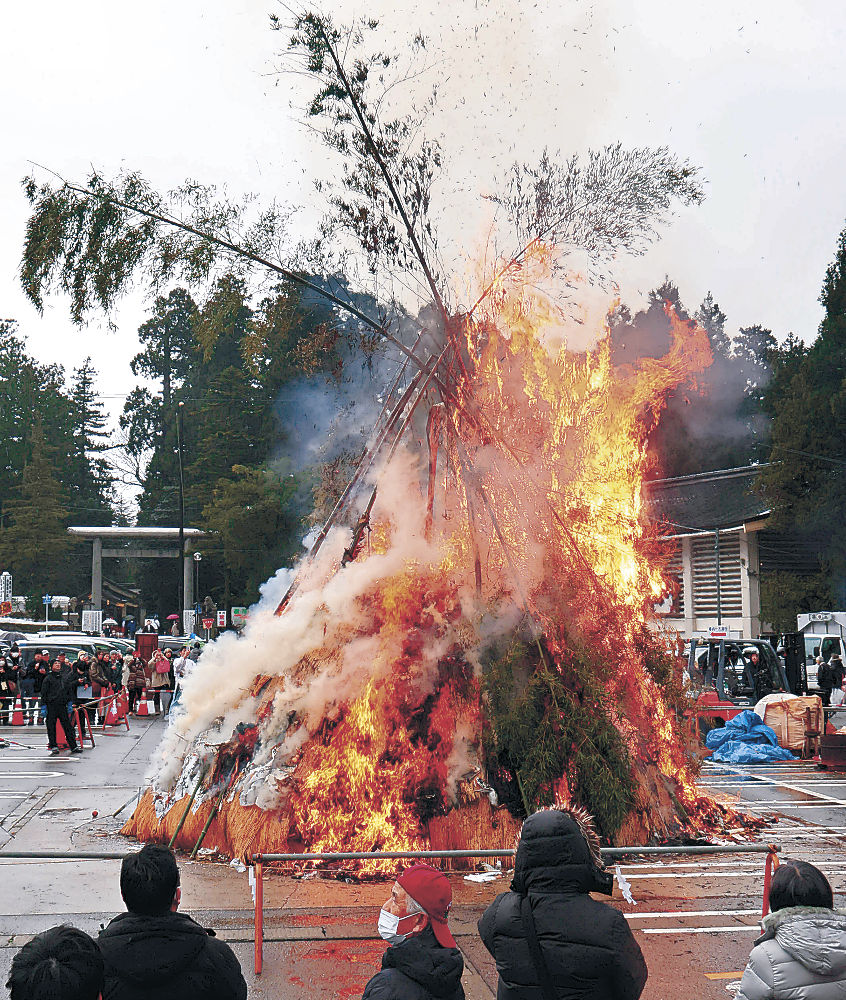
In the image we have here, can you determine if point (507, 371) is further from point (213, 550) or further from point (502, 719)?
point (213, 550)

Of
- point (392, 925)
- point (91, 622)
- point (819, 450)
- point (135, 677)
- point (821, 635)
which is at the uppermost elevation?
point (819, 450)

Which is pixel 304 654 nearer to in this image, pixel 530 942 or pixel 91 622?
pixel 530 942

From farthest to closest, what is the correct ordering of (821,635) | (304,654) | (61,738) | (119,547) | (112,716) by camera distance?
(119,547)
(821,635)
(112,716)
(61,738)
(304,654)

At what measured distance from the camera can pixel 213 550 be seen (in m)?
44.5

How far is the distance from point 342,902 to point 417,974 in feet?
18.6

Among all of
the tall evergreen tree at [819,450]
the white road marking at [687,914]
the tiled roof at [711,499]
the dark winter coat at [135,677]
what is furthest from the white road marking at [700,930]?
the tiled roof at [711,499]

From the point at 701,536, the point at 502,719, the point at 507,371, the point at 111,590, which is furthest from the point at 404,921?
the point at 111,590

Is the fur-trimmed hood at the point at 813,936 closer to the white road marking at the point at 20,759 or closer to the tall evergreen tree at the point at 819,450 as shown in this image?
the white road marking at the point at 20,759

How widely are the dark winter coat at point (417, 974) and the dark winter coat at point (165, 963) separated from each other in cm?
54

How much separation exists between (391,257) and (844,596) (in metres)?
30.4

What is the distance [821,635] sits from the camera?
32.8m

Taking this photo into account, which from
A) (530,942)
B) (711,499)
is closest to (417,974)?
(530,942)

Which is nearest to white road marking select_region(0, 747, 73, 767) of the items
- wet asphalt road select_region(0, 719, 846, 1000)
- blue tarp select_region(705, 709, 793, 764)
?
wet asphalt road select_region(0, 719, 846, 1000)

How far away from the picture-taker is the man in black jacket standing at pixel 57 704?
60.4 ft
